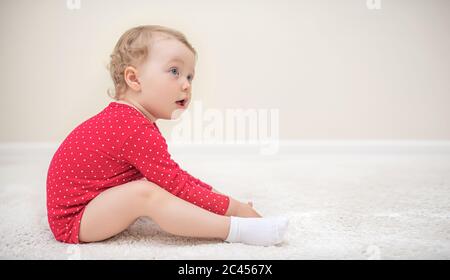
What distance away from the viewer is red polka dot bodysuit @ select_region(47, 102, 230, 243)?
0.79 metres

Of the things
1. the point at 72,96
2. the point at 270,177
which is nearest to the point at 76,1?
the point at 72,96

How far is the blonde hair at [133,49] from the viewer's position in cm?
86

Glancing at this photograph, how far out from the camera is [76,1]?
143cm

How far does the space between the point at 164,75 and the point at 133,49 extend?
8 centimetres

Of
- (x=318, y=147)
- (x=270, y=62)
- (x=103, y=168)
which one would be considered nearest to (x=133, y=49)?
(x=103, y=168)

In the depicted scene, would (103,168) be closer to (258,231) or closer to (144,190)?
(144,190)

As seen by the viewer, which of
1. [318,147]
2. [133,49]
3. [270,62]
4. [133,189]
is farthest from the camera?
[318,147]

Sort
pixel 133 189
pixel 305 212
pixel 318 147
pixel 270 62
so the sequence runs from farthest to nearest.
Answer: pixel 318 147 < pixel 270 62 < pixel 305 212 < pixel 133 189

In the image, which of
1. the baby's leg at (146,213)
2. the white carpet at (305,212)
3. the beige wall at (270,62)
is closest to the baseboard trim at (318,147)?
the beige wall at (270,62)

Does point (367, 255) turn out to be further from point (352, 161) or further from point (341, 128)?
point (341, 128)

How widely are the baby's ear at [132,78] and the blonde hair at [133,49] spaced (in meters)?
0.01

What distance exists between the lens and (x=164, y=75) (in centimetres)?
86

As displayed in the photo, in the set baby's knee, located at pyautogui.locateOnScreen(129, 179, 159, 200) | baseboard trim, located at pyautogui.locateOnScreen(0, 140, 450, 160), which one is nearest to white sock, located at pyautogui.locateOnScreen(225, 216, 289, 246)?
baby's knee, located at pyautogui.locateOnScreen(129, 179, 159, 200)

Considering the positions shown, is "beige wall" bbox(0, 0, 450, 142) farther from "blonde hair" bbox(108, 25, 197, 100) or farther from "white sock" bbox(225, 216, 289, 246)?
"white sock" bbox(225, 216, 289, 246)
